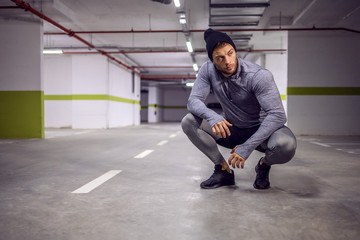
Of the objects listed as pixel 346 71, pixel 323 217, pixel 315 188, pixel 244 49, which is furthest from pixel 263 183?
pixel 244 49

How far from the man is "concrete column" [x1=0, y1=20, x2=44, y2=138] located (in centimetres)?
761

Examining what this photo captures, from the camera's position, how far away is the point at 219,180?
9.33ft

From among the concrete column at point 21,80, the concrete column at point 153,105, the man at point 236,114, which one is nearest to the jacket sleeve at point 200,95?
the man at point 236,114

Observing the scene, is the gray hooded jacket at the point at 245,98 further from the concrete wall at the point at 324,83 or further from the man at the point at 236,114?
the concrete wall at the point at 324,83

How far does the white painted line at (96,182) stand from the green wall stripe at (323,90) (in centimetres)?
865

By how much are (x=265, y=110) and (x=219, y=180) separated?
0.79m

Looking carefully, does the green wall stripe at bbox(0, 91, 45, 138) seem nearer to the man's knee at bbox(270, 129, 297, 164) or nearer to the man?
the man

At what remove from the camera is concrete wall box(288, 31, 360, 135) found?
10.6m

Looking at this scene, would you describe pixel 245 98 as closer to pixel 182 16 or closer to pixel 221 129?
pixel 221 129

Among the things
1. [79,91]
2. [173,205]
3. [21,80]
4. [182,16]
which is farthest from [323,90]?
[79,91]

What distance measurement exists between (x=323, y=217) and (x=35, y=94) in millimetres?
8970

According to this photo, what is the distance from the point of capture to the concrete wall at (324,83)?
34.7ft

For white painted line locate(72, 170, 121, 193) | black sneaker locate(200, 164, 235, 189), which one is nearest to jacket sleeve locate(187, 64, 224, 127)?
black sneaker locate(200, 164, 235, 189)

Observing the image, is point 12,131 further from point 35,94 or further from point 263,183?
point 263,183
